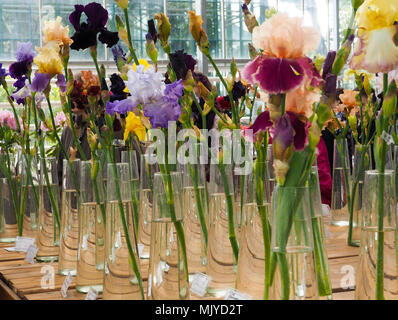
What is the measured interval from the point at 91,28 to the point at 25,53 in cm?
52

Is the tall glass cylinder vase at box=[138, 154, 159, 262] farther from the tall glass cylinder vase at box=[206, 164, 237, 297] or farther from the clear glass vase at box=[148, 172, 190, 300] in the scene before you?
the clear glass vase at box=[148, 172, 190, 300]

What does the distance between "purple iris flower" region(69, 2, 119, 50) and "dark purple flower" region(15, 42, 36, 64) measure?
0.47 meters

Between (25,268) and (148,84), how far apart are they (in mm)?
708

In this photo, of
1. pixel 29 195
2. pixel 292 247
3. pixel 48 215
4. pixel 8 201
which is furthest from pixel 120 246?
pixel 8 201

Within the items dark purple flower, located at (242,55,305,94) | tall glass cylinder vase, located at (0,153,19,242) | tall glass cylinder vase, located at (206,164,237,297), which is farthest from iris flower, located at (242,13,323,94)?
tall glass cylinder vase, located at (0,153,19,242)

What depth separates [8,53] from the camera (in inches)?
206

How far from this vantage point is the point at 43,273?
118cm

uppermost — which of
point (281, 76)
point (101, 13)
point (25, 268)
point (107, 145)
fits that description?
point (101, 13)

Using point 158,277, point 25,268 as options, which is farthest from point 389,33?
point 25,268

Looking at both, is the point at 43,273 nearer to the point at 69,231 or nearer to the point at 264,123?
the point at 69,231

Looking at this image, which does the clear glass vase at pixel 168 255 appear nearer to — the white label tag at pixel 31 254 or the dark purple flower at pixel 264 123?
the dark purple flower at pixel 264 123

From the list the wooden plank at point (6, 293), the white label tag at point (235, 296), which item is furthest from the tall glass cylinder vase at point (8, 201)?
the white label tag at point (235, 296)

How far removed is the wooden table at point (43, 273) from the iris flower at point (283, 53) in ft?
1.47
